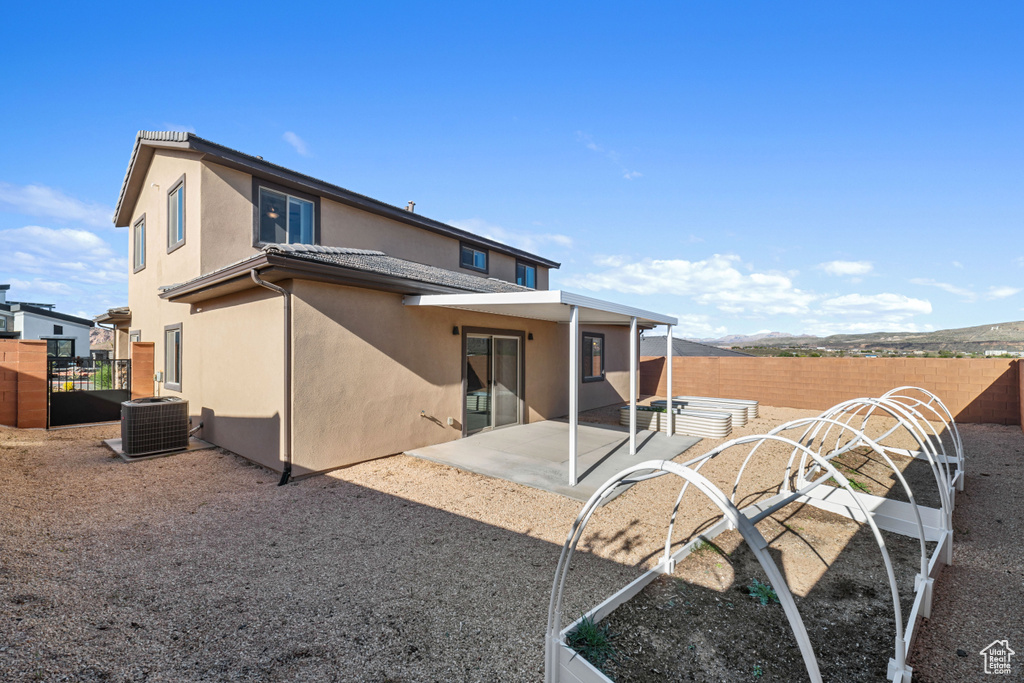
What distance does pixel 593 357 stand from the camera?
13.7 meters

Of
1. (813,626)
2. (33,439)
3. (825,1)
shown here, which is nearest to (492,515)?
(813,626)

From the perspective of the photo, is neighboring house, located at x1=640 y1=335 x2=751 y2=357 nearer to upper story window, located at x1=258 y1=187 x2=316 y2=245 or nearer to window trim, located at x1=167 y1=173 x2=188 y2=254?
upper story window, located at x1=258 y1=187 x2=316 y2=245

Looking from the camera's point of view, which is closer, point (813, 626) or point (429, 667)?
point (429, 667)

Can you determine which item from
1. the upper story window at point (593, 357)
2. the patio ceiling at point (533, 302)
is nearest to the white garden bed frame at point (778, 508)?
the patio ceiling at point (533, 302)

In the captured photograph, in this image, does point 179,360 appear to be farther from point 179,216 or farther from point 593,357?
point 593,357

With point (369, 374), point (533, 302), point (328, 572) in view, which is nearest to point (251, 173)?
point (369, 374)

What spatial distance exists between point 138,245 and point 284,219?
6170mm

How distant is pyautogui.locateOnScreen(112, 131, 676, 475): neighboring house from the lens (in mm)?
6199

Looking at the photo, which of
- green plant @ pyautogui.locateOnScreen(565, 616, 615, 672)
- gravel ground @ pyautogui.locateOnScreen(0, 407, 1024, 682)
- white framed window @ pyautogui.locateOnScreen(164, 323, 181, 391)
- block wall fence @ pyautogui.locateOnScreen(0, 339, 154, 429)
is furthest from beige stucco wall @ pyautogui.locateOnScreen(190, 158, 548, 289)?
green plant @ pyautogui.locateOnScreen(565, 616, 615, 672)

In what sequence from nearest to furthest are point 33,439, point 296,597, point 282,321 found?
point 296,597, point 282,321, point 33,439

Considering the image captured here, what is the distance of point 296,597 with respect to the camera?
10.8ft

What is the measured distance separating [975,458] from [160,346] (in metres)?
17.1

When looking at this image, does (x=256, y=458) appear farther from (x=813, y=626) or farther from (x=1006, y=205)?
(x=1006, y=205)

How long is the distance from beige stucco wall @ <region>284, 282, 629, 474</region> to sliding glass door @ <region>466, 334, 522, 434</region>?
0.32 metres
